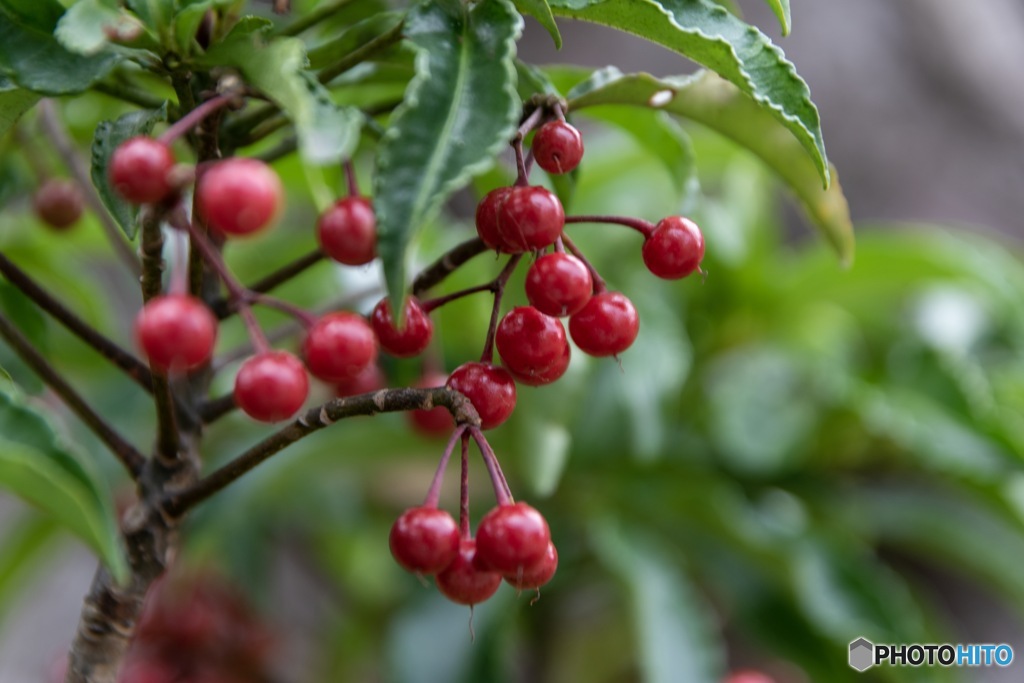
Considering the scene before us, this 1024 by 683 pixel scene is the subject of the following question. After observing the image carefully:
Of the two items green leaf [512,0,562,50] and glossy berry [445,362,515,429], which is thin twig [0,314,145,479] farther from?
green leaf [512,0,562,50]

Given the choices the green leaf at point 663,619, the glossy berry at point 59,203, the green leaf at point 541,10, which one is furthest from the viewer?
the green leaf at point 663,619

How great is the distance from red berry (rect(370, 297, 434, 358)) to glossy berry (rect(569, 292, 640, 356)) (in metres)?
0.07

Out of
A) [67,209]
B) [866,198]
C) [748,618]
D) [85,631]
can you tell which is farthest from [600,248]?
[866,198]

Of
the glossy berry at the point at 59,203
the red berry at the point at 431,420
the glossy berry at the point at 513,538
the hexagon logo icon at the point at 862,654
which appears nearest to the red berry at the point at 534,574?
the glossy berry at the point at 513,538

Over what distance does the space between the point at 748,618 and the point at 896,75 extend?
1.44m

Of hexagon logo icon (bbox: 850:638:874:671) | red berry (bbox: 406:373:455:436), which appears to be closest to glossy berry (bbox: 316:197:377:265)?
red berry (bbox: 406:373:455:436)

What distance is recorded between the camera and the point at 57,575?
5.49ft

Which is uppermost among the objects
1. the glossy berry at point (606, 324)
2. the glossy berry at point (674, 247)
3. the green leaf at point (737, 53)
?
the green leaf at point (737, 53)

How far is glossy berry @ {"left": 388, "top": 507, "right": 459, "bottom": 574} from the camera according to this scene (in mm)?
408

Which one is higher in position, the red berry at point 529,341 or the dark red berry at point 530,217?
the dark red berry at point 530,217

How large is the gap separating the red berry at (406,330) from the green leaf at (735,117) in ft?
0.52

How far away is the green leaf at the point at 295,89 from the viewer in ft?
1.08

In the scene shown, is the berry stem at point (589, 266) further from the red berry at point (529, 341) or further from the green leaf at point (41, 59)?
the green leaf at point (41, 59)

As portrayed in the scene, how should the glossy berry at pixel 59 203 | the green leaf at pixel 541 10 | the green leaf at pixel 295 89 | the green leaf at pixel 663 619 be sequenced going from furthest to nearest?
the green leaf at pixel 663 619 < the glossy berry at pixel 59 203 < the green leaf at pixel 541 10 < the green leaf at pixel 295 89
